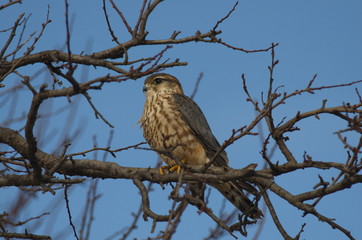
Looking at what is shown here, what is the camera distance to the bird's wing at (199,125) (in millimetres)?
5129

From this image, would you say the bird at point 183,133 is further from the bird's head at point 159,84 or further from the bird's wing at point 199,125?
the bird's head at point 159,84

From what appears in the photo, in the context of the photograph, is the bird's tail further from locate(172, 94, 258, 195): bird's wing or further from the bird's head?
the bird's head

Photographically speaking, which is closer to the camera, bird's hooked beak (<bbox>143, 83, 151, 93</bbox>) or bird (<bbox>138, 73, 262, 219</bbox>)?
bird (<bbox>138, 73, 262, 219</bbox>)

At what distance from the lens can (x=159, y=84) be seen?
5.80m

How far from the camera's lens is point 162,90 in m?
5.70

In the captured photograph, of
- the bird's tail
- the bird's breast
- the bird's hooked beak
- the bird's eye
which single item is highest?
the bird's eye

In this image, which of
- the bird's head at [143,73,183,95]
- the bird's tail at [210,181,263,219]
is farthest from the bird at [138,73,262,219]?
the bird's head at [143,73,183,95]

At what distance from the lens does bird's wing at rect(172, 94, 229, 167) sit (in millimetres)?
5129

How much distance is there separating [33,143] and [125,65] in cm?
76

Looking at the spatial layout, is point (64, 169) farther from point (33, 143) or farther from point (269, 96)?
point (269, 96)

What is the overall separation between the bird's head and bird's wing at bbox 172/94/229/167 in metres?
0.28

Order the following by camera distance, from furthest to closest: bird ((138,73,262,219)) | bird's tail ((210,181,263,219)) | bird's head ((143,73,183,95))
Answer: bird's head ((143,73,183,95)) < bird ((138,73,262,219)) < bird's tail ((210,181,263,219))

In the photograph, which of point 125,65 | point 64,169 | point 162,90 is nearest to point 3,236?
point 64,169

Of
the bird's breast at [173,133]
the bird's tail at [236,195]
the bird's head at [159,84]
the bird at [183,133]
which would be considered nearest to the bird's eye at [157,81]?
the bird's head at [159,84]
